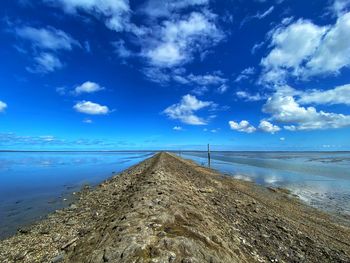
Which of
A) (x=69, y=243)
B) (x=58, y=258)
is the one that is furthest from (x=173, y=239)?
(x=69, y=243)

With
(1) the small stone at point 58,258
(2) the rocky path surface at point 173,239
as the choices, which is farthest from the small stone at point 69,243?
(1) the small stone at point 58,258

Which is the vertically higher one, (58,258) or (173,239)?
(173,239)

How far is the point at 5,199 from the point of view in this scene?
699 inches

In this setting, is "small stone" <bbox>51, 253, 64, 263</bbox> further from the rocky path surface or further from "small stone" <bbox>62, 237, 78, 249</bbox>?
"small stone" <bbox>62, 237, 78, 249</bbox>

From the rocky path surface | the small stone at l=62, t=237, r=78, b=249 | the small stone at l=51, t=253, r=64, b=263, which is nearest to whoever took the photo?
the rocky path surface

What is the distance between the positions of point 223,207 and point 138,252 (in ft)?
22.9

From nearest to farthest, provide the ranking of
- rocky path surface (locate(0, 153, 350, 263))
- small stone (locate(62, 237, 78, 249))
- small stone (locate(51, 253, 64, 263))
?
rocky path surface (locate(0, 153, 350, 263)) → small stone (locate(51, 253, 64, 263)) → small stone (locate(62, 237, 78, 249))

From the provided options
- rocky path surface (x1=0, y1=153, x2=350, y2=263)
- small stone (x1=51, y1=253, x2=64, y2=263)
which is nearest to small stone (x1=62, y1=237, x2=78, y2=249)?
rocky path surface (x1=0, y1=153, x2=350, y2=263)

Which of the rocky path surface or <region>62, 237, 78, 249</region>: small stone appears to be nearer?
the rocky path surface

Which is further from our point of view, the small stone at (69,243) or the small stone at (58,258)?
the small stone at (69,243)

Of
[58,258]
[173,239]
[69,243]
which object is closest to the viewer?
[173,239]

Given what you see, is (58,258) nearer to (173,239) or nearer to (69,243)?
(69,243)

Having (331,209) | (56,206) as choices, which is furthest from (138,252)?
(331,209)

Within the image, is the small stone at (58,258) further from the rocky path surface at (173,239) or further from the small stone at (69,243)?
the small stone at (69,243)
